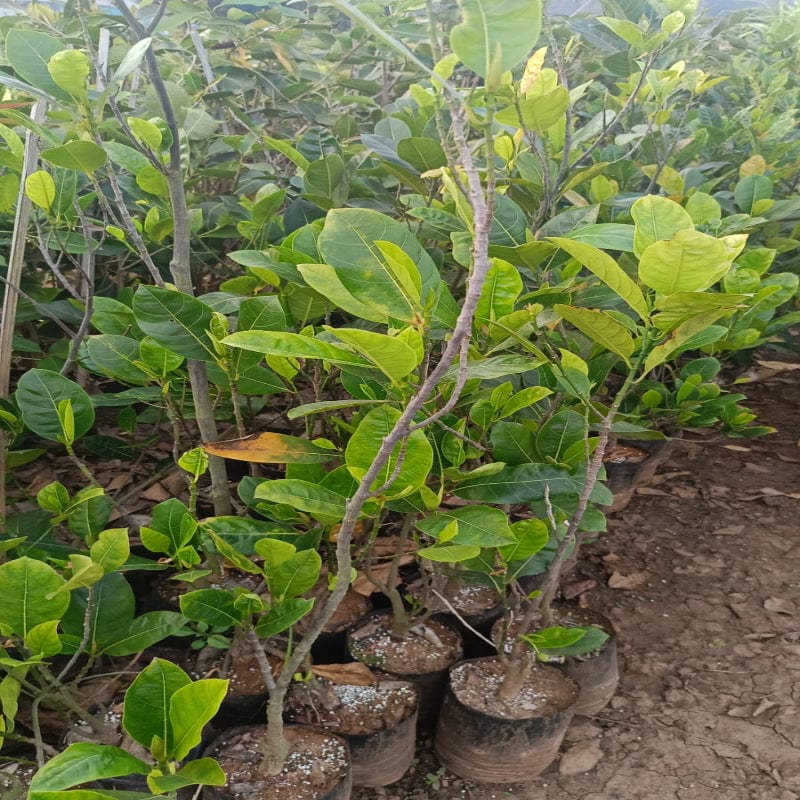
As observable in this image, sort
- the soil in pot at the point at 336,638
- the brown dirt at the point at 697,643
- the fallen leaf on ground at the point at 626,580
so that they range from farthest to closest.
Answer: the fallen leaf on ground at the point at 626,580 → the soil in pot at the point at 336,638 → the brown dirt at the point at 697,643

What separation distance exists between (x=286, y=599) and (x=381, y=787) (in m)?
0.70

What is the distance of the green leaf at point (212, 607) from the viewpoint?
3.98ft

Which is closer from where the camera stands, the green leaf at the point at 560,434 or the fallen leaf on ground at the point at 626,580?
the green leaf at the point at 560,434

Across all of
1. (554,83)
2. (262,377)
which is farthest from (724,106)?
(262,377)

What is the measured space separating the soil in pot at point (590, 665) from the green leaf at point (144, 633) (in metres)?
0.86

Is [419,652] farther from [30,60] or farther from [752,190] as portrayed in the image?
[752,190]

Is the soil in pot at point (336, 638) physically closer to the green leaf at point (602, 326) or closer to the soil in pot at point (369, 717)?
the soil in pot at point (369, 717)

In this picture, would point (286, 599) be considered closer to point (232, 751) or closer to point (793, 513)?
point (232, 751)

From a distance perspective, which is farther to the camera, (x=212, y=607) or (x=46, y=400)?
(x=46, y=400)

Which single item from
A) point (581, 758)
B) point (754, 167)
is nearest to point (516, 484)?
point (581, 758)

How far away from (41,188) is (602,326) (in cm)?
110

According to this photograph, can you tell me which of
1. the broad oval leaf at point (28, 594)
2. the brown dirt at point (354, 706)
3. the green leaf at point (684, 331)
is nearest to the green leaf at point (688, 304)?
the green leaf at point (684, 331)

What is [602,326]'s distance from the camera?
40.8 inches

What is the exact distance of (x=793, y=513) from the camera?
110 inches
